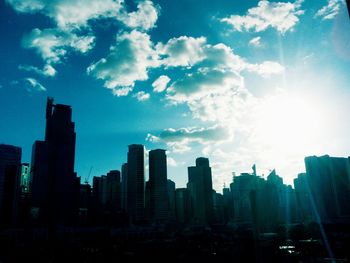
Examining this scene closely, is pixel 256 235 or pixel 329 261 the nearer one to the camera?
pixel 256 235

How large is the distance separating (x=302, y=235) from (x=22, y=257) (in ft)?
408

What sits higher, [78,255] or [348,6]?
[348,6]

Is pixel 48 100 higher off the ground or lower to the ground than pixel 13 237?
higher

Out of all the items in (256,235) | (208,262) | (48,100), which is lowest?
(208,262)

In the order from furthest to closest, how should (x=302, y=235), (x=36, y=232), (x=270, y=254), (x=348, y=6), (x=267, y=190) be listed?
(x=267, y=190) < (x=36, y=232) < (x=302, y=235) < (x=270, y=254) < (x=348, y=6)

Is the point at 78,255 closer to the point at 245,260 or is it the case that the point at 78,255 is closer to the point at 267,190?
the point at 245,260

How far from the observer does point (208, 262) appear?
102 meters

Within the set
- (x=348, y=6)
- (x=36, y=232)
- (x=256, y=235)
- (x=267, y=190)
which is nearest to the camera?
(x=348, y=6)

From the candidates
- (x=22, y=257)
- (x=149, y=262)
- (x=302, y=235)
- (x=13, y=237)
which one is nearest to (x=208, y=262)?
(x=149, y=262)

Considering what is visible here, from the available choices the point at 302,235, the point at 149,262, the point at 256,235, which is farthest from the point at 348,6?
the point at 302,235

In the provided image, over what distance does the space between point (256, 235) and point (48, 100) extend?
6017 inches

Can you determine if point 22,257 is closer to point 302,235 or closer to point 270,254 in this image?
point 270,254

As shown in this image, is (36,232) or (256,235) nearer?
(256,235)

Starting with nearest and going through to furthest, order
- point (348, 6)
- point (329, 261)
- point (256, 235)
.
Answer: point (348, 6), point (256, 235), point (329, 261)
